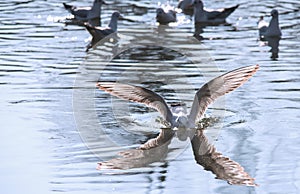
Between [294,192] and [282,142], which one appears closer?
[294,192]

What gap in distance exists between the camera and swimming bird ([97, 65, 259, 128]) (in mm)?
10461

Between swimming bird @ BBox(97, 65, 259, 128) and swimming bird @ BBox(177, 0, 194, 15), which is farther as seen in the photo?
swimming bird @ BBox(177, 0, 194, 15)

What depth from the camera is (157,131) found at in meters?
10.9

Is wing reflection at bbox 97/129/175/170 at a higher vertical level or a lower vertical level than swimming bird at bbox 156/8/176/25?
higher

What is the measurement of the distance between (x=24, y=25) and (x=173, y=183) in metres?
10.6

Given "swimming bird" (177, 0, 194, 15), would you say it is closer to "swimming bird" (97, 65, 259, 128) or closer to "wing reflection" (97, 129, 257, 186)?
"swimming bird" (97, 65, 259, 128)

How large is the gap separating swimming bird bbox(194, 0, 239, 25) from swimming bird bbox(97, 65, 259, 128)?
367 inches

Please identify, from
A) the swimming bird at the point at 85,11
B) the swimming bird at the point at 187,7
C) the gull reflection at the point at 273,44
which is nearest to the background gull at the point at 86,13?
the swimming bird at the point at 85,11

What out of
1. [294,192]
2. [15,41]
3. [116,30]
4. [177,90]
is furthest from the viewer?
[116,30]

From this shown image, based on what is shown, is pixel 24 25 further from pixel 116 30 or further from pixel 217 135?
pixel 217 135

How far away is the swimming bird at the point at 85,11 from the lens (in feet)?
66.5

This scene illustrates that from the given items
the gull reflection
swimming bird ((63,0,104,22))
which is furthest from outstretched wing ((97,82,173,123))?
swimming bird ((63,0,104,22))

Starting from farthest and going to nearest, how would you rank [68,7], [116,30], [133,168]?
[68,7], [116,30], [133,168]

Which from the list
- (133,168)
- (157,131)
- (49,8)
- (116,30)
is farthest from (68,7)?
(133,168)
